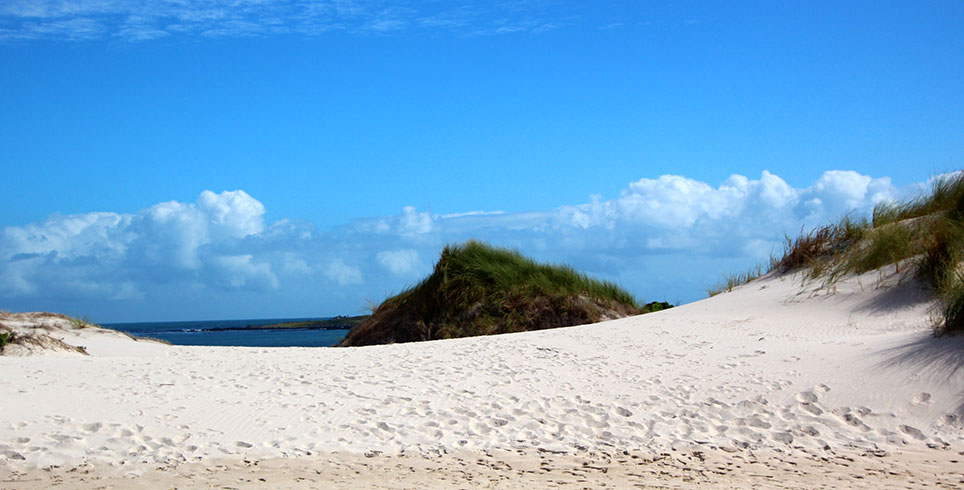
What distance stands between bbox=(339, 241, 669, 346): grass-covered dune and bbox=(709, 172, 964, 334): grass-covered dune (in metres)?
2.20

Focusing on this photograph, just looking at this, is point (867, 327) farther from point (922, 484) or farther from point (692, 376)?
point (922, 484)

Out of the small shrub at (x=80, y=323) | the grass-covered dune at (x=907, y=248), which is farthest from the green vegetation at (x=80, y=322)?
the grass-covered dune at (x=907, y=248)

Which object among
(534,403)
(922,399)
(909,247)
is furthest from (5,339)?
(909,247)

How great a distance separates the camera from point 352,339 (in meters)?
14.3

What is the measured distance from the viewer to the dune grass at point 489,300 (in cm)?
1315

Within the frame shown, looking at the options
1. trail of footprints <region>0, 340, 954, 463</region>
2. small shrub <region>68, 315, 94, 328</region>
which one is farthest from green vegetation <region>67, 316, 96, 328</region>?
trail of footprints <region>0, 340, 954, 463</region>

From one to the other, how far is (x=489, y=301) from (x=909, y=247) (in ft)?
20.7

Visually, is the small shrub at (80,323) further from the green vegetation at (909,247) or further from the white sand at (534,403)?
the green vegetation at (909,247)

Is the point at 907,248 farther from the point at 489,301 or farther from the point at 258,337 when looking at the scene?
the point at 258,337

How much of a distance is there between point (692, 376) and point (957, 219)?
560 centimetres

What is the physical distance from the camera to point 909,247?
1016 cm

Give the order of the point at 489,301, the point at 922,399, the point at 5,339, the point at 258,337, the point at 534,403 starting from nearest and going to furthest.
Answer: the point at 922,399
the point at 534,403
the point at 5,339
the point at 489,301
the point at 258,337

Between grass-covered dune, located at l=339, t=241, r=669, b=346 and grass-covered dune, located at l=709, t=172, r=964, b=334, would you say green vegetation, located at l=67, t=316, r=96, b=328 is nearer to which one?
grass-covered dune, located at l=339, t=241, r=669, b=346

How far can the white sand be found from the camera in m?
5.39
